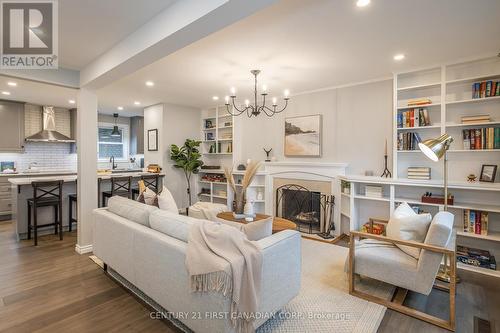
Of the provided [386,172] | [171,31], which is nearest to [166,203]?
[171,31]

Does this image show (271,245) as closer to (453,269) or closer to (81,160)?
(453,269)

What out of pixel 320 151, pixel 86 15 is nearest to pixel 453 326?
pixel 320 151

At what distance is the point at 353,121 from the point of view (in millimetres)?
4266

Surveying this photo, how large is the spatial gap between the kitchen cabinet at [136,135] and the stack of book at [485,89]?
24.5 feet

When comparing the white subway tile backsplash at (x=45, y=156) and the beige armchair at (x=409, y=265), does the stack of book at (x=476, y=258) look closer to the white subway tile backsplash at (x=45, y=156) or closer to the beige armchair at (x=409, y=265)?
the beige armchair at (x=409, y=265)

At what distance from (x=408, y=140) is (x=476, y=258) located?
5.40 feet

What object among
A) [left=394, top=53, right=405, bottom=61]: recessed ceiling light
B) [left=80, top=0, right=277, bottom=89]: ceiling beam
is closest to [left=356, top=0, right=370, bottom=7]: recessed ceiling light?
[left=80, top=0, right=277, bottom=89]: ceiling beam

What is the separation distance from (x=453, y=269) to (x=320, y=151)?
2841 millimetres

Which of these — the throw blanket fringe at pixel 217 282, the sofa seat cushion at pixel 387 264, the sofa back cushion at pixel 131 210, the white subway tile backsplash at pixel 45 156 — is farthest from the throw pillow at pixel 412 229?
the white subway tile backsplash at pixel 45 156

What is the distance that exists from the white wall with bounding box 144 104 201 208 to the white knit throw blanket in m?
4.44

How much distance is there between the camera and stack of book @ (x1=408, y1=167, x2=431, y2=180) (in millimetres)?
3451

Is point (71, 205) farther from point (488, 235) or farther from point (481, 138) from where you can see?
point (481, 138)

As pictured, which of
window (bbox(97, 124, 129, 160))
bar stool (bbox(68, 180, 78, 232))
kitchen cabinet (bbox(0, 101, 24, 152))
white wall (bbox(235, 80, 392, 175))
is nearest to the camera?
white wall (bbox(235, 80, 392, 175))

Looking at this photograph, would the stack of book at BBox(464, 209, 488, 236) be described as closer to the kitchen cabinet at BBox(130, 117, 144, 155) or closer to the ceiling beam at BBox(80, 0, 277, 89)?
the ceiling beam at BBox(80, 0, 277, 89)
